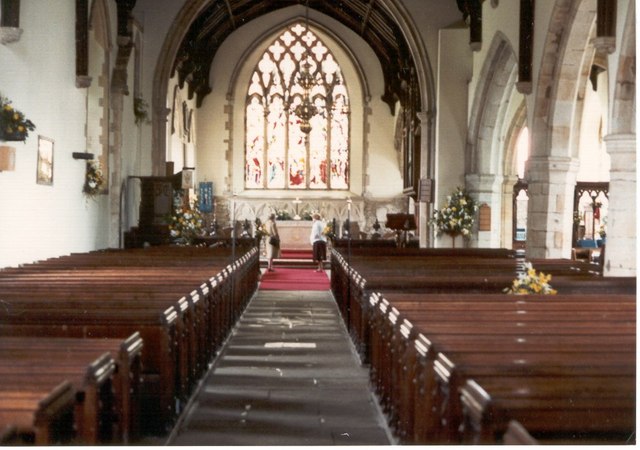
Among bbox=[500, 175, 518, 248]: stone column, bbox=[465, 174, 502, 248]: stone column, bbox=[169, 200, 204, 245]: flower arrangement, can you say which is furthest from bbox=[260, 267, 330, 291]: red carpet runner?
bbox=[500, 175, 518, 248]: stone column

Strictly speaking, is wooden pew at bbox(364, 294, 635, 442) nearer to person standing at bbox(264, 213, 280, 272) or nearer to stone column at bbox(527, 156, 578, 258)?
stone column at bbox(527, 156, 578, 258)

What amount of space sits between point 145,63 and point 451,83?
215 inches

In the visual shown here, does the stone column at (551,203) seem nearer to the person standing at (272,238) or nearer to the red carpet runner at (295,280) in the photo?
the red carpet runner at (295,280)

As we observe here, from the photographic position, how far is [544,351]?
323 centimetres

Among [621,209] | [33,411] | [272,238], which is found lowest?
[33,411]

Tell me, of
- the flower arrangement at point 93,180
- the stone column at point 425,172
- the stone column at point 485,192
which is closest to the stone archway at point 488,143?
the stone column at point 485,192

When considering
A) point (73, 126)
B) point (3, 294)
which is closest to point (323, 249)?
point (73, 126)

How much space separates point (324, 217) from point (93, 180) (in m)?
11.2

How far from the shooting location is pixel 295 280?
1464 cm

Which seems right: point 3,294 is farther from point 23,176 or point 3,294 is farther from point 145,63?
point 145,63

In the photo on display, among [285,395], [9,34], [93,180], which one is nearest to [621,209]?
[285,395]

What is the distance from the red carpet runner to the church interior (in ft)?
0.33

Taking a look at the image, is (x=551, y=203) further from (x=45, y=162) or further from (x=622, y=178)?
(x=45, y=162)

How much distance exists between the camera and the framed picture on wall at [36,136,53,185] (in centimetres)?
941
